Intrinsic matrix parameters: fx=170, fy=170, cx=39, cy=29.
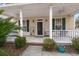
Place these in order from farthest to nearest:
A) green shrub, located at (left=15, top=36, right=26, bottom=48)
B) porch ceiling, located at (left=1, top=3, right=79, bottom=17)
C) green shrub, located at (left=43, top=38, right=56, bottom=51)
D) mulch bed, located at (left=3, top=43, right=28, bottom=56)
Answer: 1. porch ceiling, located at (left=1, top=3, right=79, bottom=17)
2. green shrub, located at (left=15, top=36, right=26, bottom=48)
3. green shrub, located at (left=43, top=38, right=56, bottom=51)
4. mulch bed, located at (left=3, top=43, right=28, bottom=56)

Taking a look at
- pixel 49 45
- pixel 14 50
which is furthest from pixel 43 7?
pixel 14 50

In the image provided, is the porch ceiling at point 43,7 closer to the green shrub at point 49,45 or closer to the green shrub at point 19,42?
the green shrub at point 19,42

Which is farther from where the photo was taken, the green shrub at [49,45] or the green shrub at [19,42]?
the green shrub at [19,42]

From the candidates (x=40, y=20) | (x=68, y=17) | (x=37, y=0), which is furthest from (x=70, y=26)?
(x=37, y=0)

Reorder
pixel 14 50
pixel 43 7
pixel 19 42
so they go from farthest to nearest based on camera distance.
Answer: pixel 43 7 → pixel 19 42 → pixel 14 50

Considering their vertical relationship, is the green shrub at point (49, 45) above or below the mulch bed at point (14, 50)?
above

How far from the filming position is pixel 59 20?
19.2m

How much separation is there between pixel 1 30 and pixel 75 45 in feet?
19.6

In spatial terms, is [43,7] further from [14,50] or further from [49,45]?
[14,50]

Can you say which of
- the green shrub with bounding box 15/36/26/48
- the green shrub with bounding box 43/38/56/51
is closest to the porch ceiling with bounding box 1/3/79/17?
the green shrub with bounding box 15/36/26/48

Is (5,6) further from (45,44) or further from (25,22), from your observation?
(25,22)

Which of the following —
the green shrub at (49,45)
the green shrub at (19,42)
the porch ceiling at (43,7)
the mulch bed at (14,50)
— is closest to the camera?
the mulch bed at (14,50)

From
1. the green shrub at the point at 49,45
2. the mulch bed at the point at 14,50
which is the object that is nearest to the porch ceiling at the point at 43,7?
the green shrub at the point at 49,45

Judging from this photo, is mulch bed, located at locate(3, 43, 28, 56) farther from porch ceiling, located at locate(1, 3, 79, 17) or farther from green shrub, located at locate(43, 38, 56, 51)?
porch ceiling, located at locate(1, 3, 79, 17)
